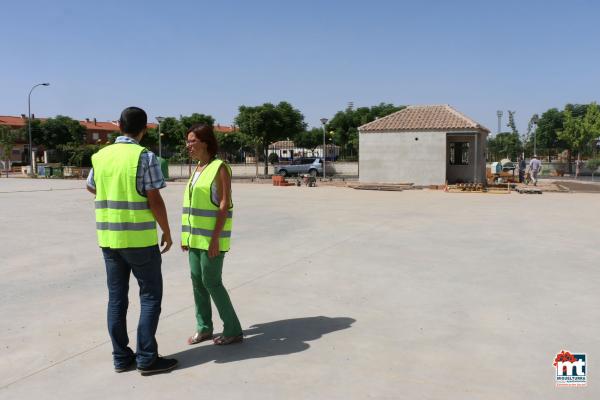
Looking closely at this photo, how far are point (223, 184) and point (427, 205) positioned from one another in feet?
42.1

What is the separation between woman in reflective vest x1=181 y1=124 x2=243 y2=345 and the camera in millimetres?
3719

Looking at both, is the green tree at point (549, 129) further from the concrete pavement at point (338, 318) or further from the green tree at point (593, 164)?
the concrete pavement at point (338, 318)

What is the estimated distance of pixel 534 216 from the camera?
41.1 feet

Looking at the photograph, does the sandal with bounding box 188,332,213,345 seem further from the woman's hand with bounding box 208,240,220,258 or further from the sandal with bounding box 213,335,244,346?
the woman's hand with bounding box 208,240,220,258

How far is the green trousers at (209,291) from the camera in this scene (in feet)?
12.3

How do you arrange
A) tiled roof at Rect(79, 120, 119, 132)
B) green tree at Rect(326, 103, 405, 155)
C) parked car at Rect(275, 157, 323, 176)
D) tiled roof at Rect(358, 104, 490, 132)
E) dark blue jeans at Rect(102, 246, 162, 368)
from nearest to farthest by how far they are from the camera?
dark blue jeans at Rect(102, 246, 162, 368) < tiled roof at Rect(358, 104, 490, 132) < parked car at Rect(275, 157, 323, 176) < green tree at Rect(326, 103, 405, 155) < tiled roof at Rect(79, 120, 119, 132)

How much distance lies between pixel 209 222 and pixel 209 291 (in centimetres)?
53

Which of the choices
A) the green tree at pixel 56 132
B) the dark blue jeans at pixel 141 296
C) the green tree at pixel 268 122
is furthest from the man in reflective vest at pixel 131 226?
the green tree at pixel 56 132

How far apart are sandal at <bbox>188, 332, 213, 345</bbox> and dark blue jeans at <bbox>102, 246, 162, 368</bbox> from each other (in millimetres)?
504

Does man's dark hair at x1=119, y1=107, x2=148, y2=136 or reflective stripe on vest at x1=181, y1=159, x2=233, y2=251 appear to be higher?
man's dark hair at x1=119, y1=107, x2=148, y2=136

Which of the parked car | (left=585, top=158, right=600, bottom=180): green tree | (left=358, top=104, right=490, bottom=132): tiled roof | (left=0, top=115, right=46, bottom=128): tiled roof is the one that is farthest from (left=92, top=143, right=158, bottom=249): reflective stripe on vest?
(left=0, top=115, right=46, bottom=128): tiled roof

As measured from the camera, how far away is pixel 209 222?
375cm

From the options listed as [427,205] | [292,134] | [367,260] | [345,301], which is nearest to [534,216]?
[427,205]

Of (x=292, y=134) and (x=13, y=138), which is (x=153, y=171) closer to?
(x=292, y=134)
